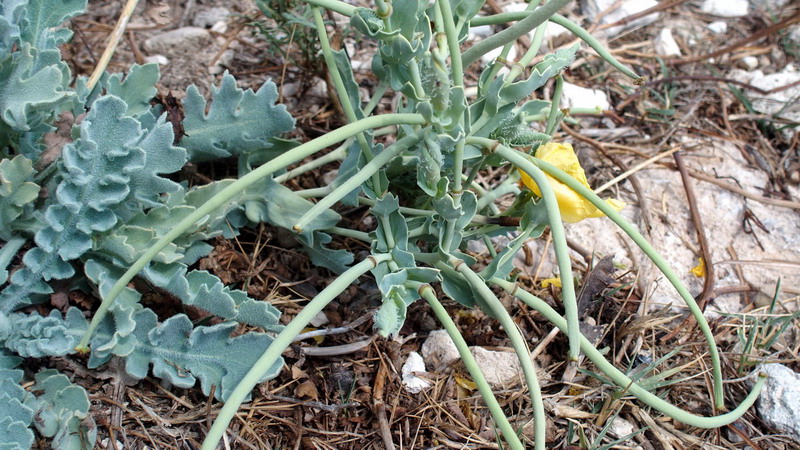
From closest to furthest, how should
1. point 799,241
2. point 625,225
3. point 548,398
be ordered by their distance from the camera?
1. point 625,225
2. point 548,398
3. point 799,241

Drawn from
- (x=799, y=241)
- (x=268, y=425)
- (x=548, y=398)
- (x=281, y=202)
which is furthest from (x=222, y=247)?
(x=799, y=241)

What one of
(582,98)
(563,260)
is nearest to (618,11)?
(582,98)

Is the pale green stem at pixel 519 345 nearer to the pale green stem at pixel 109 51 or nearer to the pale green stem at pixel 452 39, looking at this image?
the pale green stem at pixel 452 39

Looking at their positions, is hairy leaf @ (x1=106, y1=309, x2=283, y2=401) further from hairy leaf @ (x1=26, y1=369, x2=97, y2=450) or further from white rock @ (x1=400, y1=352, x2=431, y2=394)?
white rock @ (x1=400, y1=352, x2=431, y2=394)

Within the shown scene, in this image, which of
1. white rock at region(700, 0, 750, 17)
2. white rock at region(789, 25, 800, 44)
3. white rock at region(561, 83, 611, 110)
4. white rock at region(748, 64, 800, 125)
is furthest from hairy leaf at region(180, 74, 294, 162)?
white rock at region(789, 25, 800, 44)

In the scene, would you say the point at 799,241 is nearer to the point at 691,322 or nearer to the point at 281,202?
the point at 691,322

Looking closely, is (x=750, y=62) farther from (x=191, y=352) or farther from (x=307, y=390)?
(x=191, y=352)

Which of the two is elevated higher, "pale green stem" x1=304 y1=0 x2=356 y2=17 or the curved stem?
"pale green stem" x1=304 y1=0 x2=356 y2=17
